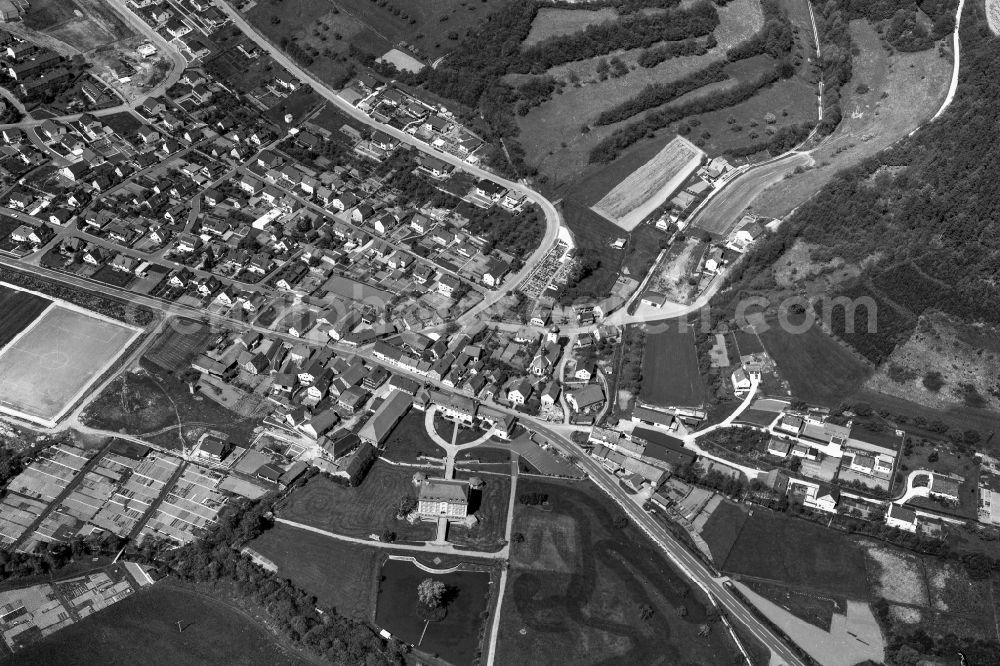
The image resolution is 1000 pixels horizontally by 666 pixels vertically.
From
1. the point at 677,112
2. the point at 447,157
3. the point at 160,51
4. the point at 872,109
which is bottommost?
the point at 447,157

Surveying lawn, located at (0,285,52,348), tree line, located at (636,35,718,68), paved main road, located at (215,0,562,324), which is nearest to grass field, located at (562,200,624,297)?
paved main road, located at (215,0,562,324)

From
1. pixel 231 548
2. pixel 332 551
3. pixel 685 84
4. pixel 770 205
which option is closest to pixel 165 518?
pixel 231 548

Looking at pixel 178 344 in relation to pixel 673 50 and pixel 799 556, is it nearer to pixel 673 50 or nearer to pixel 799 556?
pixel 799 556

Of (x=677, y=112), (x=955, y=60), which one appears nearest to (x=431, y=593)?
(x=677, y=112)

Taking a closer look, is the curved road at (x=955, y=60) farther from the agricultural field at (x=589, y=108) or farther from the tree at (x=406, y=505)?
the tree at (x=406, y=505)

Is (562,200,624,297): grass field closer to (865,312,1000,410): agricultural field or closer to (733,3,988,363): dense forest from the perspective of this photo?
(733,3,988,363): dense forest

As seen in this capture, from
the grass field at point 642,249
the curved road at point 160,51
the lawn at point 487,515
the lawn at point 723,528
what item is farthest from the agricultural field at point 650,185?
the curved road at point 160,51

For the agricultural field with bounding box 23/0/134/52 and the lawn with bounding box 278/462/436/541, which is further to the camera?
Answer: the agricultural field with bounding box 23/0/134/52
